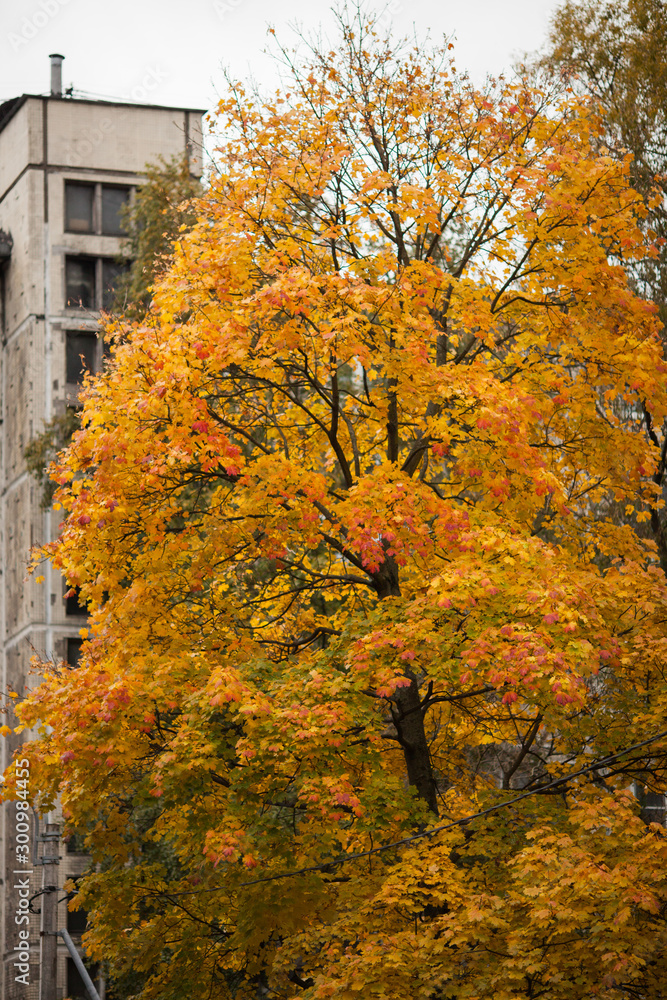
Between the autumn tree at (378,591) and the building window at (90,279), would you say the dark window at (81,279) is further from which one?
the autumn tree at (378,591)

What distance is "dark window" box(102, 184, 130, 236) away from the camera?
3731 centimetres

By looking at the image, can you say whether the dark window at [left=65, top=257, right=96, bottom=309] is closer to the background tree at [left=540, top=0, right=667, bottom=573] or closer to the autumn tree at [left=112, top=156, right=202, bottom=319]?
the autumn tree at [left=112, top=156, right=202, bottom=319]

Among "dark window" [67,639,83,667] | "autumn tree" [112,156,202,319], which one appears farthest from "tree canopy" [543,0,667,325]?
"dark window" [67,639,83,667]

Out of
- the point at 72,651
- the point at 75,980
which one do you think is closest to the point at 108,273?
the point at 72,651

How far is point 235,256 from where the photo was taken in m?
13.5

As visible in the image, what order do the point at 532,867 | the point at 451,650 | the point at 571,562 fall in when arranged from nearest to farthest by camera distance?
the point at 532,867 < the point at 451,650 < the point at 571,562

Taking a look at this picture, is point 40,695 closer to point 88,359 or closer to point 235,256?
point 235,256

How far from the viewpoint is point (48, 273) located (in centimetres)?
3675

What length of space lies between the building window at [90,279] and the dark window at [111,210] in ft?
2.98

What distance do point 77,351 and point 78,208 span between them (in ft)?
15.5

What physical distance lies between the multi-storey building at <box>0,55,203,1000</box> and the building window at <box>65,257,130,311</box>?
0.04 meters

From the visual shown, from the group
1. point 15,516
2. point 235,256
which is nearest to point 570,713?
point 235,256

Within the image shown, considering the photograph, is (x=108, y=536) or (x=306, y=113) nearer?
(x=108, y=536)

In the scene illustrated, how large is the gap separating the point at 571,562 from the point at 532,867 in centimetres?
441
